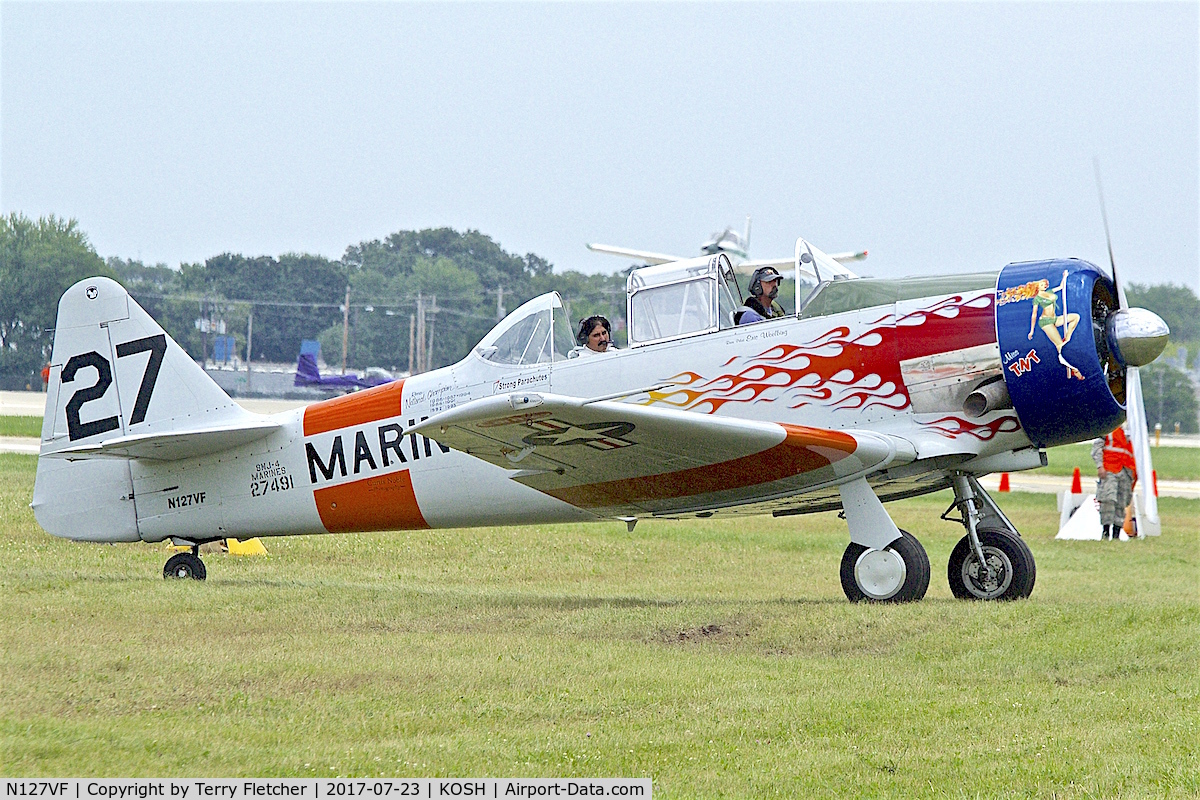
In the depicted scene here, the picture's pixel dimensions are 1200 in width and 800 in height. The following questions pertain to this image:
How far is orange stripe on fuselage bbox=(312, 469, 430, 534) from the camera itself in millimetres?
9875

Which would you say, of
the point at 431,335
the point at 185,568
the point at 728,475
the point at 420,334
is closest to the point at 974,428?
the point at 728,475

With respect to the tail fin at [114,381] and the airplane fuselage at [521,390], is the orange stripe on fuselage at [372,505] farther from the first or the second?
the tail fin at [114,381]

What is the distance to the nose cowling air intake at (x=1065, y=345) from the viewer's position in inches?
315

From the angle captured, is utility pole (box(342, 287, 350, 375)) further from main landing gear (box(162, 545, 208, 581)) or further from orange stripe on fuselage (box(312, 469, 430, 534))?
orange stripe on fuselage (box(312, 469, 430, 534))

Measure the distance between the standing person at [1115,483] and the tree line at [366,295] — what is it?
585 inches

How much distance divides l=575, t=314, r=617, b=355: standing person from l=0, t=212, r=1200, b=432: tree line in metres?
24.6

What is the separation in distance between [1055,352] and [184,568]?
23.7ft

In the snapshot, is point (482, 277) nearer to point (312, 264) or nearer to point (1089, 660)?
point (312, 264)

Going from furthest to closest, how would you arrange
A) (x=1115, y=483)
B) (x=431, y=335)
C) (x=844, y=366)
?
(x=431, y=335), (x=1115, y=483), (x=844, y=366)

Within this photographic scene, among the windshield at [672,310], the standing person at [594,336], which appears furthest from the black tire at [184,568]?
the windshield at [672,310]

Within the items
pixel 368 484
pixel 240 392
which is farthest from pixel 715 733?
pixel 240 392

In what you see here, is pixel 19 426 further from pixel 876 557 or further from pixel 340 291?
pixel 876 557

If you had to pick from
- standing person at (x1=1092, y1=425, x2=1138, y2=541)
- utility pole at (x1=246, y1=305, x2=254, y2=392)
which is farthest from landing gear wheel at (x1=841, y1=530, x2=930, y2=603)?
utility pole at (x1=246, y1=305, x2=254, y2=392)

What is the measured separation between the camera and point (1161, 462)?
38.8 metres
